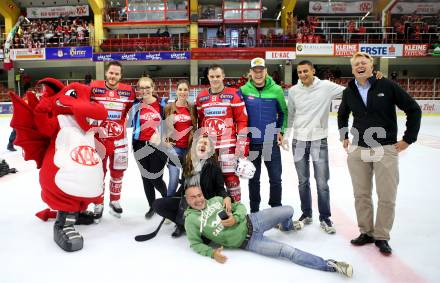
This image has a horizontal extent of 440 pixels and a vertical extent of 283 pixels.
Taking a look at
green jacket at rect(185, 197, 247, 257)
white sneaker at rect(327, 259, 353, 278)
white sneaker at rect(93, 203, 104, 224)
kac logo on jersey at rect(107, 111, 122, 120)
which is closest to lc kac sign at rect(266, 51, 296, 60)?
kac logo on jersey at rect(107, 111, 122, 120)

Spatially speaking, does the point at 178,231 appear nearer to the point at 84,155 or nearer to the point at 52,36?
the point at 84,155

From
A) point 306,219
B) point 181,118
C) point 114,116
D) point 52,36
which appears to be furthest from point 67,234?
point 52,36

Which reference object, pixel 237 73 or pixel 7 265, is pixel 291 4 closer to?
pixel 237 73

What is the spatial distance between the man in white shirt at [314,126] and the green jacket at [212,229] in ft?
2.88

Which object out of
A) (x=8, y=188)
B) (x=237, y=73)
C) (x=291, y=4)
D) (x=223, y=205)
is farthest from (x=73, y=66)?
(x=223, y=205)

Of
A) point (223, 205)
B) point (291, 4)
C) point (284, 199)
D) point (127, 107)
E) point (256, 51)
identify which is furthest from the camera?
point (291, 4)

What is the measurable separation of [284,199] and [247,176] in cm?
136

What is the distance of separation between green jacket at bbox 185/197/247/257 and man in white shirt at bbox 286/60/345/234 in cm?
88

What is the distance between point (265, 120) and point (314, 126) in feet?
1.42

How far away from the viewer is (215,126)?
3.09 m

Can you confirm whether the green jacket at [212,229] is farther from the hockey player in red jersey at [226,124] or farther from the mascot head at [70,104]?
the mascot head at [70,104]

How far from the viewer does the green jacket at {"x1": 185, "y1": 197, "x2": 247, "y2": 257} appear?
2.56 metres

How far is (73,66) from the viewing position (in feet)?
68.8

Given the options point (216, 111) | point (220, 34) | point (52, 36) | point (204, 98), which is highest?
point (220, 34)
